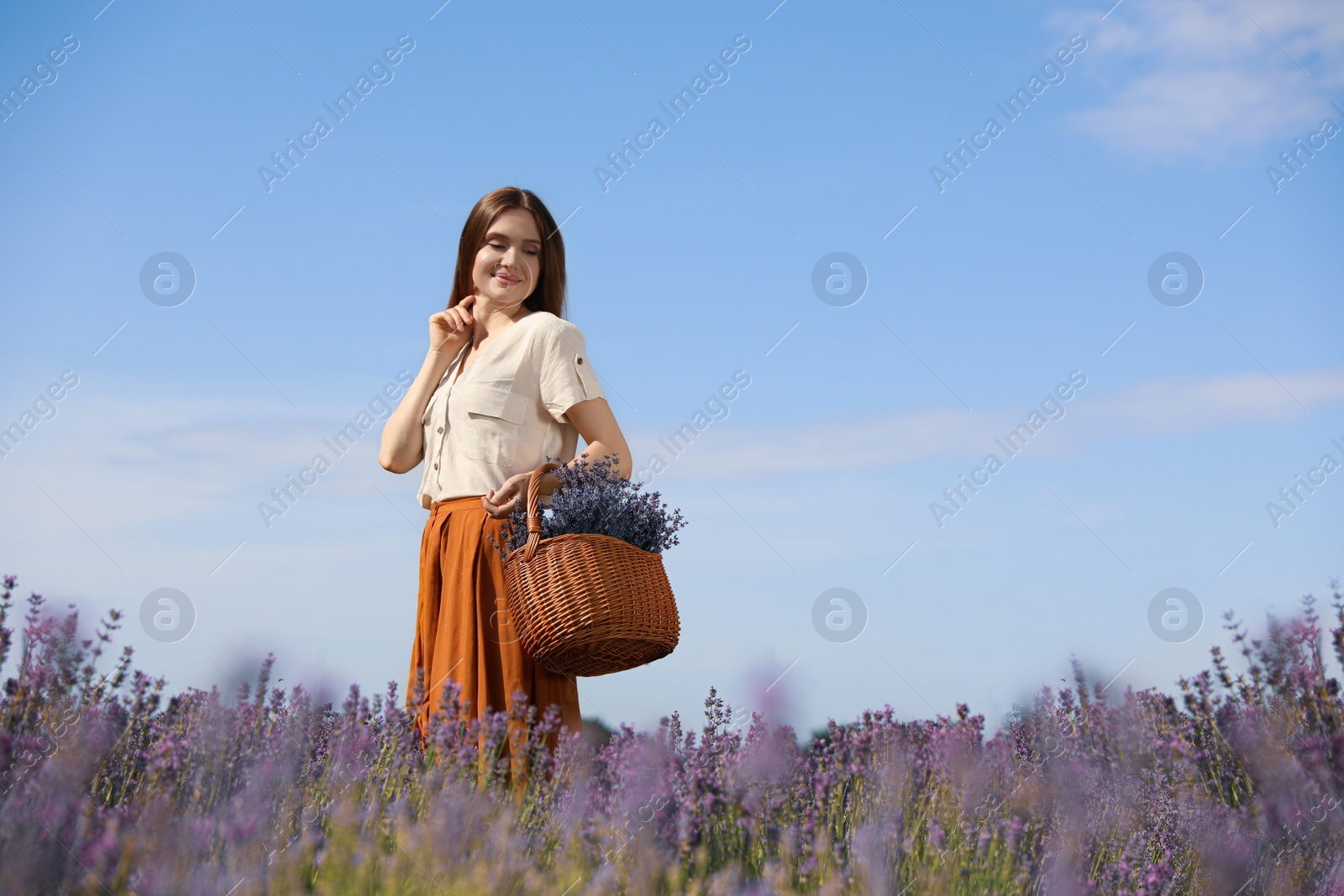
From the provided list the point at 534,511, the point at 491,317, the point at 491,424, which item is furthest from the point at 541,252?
the point at 534,511

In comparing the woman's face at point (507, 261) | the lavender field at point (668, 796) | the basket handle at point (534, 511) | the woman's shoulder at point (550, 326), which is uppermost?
the woman's face at point (507, 261)

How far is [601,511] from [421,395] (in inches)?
36.7

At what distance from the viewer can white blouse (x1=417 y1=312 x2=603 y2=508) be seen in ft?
11.2

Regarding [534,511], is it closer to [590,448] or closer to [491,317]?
[590,448]

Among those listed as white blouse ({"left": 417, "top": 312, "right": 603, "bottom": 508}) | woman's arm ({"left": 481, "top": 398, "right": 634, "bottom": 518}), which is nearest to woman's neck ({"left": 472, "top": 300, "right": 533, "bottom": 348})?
white blouse ({"left": 417, "top": 312, "right": 603, "bottom": 508})

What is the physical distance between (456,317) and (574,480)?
92cm

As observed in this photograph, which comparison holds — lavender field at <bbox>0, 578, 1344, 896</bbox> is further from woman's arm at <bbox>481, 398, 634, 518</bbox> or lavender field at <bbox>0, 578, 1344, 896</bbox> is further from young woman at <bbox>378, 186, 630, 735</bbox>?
woman's arm at <bbox>481, 398, 634, 518</bbox>

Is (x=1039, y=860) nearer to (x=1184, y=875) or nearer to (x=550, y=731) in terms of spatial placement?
(x=1184, y=875)

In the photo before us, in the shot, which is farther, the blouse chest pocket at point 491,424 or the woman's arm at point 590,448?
the blouse chest pocket at point 491,424

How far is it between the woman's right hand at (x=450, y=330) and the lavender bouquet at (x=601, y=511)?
Result: 2.50 feet

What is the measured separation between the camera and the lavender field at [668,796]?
221 centimetres

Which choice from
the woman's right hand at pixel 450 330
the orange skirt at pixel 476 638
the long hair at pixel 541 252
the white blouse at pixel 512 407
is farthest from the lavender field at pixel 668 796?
the long hair at pixel 541 252

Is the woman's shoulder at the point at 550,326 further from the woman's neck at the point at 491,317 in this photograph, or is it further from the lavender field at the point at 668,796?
the lavender field at the point at 668,796

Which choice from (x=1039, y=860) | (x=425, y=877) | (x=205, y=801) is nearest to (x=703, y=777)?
(x=425, y=877)
